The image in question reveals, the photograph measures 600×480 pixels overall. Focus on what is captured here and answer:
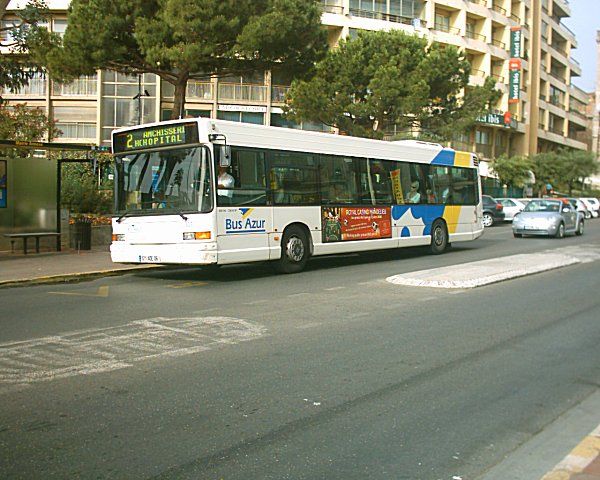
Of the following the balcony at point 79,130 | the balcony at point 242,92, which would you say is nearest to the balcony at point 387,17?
the balcony at point 242,92

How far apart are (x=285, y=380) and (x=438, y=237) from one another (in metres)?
14.1

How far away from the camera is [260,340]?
7.88 metres

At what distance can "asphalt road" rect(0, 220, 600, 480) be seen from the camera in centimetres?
450

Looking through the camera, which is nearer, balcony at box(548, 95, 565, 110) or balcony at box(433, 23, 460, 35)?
balcony at box(433, 23, 460, 35)

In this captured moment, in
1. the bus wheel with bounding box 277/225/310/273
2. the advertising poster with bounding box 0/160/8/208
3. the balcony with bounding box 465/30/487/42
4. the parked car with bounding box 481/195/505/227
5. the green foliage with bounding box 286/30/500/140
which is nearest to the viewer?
the bus wheel with bounding box 277/225/310/273

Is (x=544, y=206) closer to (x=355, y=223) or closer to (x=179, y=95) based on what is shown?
(x=355, y=223)

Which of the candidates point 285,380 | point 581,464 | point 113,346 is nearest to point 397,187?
point 113,346

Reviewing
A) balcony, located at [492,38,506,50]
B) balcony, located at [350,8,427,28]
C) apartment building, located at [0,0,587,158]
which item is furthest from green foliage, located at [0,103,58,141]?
balcony, located at [492,38,506,50]

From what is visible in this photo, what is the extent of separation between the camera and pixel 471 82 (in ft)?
181

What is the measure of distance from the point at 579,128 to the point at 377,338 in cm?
8968

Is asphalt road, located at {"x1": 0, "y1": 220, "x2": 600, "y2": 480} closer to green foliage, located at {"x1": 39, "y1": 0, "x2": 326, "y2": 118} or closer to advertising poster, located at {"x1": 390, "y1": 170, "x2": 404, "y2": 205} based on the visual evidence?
advertising poster, located at {"x1": 390, "y1": 170, "x2": 404, "y2": 205}

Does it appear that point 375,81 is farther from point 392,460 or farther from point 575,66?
point 575,66

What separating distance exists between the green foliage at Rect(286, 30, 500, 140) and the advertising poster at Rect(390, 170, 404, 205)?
571 inches

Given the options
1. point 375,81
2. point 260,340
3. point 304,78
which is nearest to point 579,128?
point 375,81
